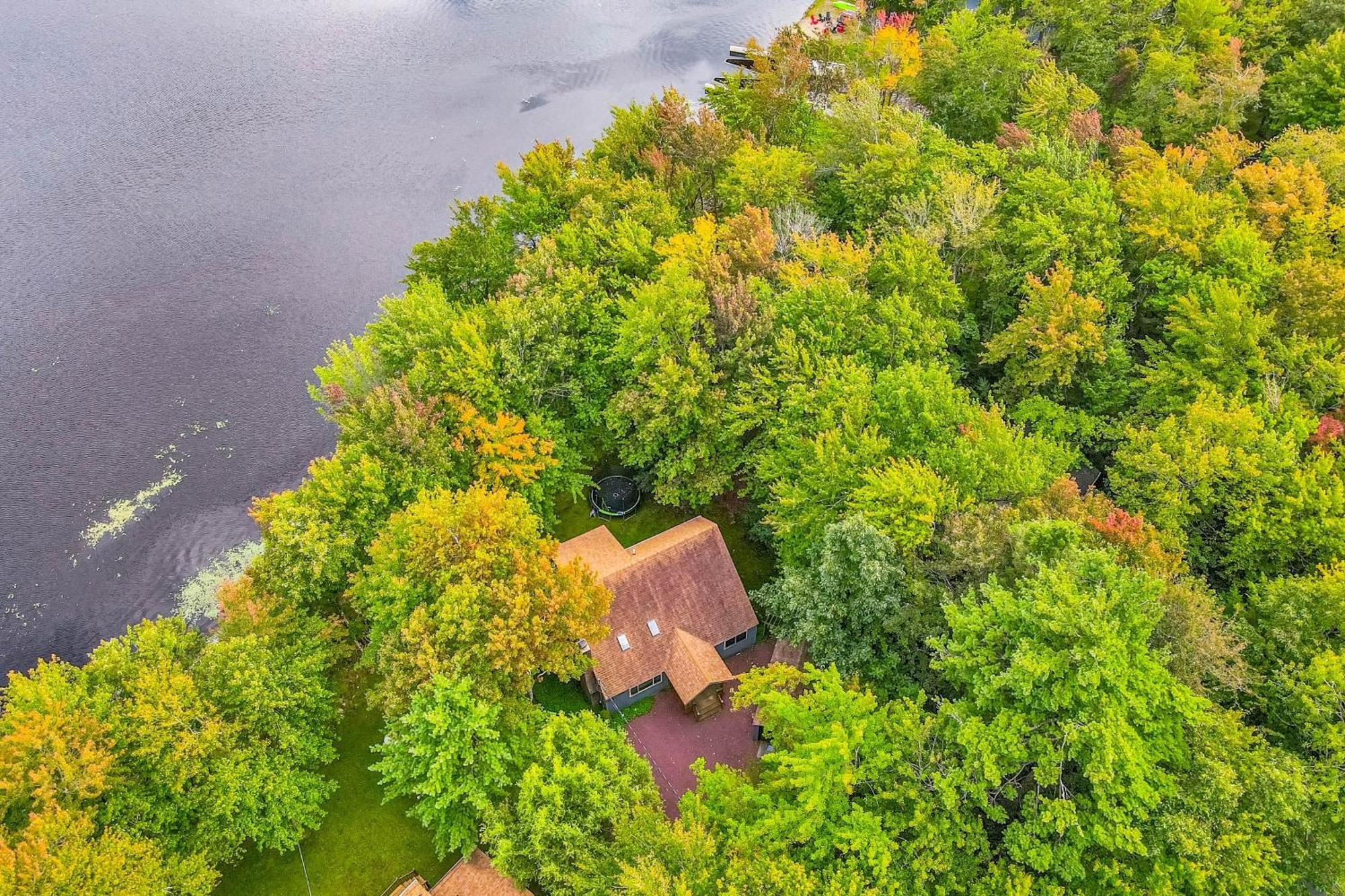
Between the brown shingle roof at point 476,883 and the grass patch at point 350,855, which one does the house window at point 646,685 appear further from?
the grass patch at point 350,855

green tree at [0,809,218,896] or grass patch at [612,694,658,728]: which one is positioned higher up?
green tree at [0,809,218,896]

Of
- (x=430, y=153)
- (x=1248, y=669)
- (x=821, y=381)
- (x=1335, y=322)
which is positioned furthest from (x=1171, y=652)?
(x=430, y=153)

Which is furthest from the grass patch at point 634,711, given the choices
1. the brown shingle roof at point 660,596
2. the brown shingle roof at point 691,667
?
the brown shingle roof at point 660,596

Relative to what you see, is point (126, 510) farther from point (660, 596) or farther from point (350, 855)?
point (660, 596)

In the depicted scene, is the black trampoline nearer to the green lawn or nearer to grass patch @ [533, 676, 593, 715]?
grass patch @ [533, 676, 593, 715]

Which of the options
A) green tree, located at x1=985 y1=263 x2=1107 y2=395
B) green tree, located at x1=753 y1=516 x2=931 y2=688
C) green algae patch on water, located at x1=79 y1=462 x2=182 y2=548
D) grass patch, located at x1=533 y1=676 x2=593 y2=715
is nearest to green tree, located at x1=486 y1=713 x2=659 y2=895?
grass patch, located at x1=533 y1=676 x2=593 y2=715
